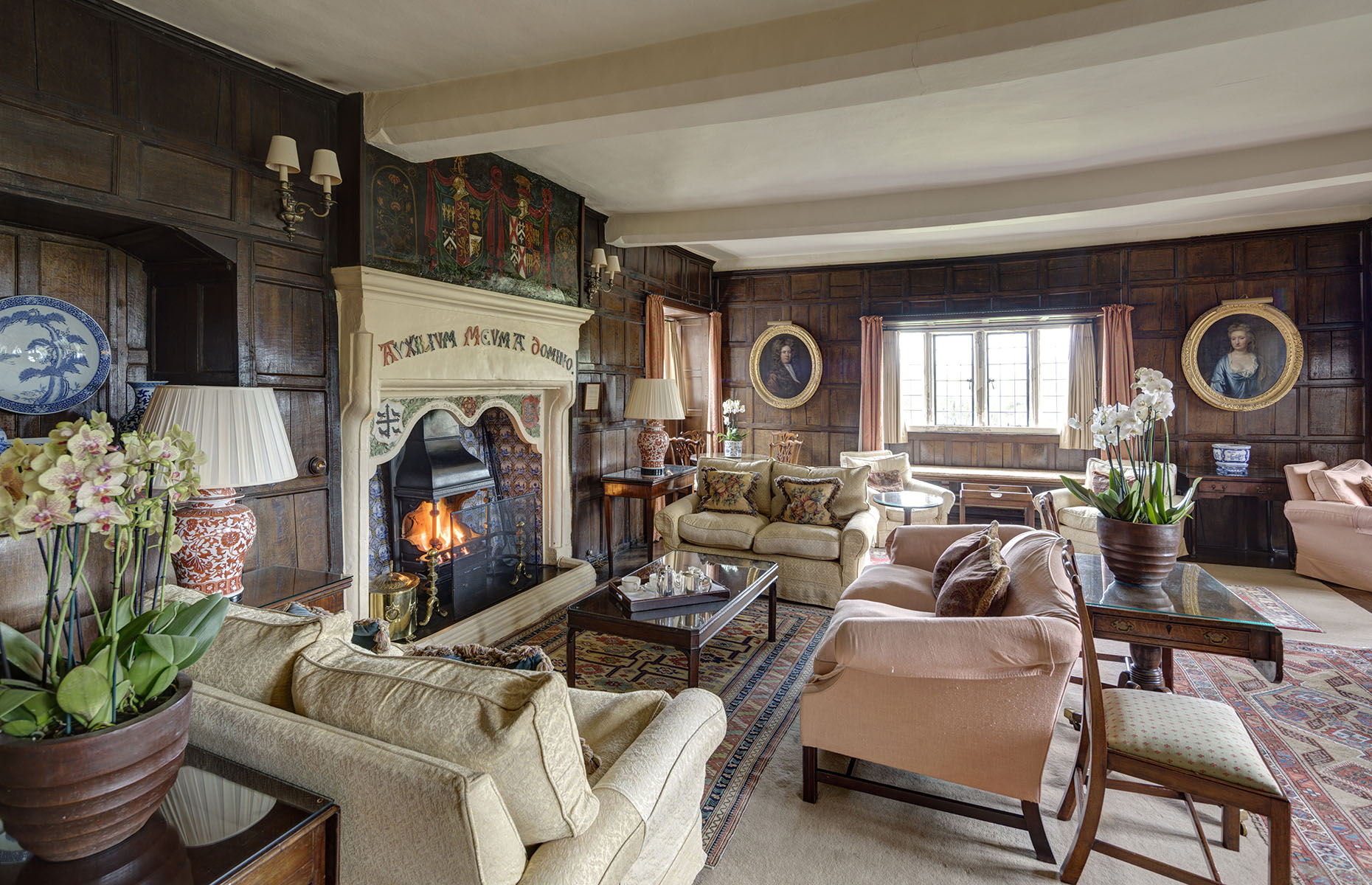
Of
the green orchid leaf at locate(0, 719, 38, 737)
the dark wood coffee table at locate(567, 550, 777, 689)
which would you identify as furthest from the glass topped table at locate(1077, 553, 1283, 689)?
the green orchid leaf at locate(0, 719, 38, 737)

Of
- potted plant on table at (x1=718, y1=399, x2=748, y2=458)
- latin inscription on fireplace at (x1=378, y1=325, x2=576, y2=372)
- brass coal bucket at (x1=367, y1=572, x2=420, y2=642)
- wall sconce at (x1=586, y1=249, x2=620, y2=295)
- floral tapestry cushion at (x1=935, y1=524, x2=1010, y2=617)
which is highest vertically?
wall sconce at (x1=586, y1=249, x2=620, y2=295)

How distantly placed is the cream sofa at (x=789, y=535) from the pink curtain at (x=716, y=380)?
2483mm

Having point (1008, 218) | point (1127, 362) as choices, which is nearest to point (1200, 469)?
point (1127, 362)

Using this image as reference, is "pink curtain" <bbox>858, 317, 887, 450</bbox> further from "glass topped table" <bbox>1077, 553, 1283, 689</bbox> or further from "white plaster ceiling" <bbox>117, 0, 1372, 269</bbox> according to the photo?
"glass topped table" <bbox>1077, 553, 1283, 689</bbox>

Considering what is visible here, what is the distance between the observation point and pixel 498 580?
15.4ft

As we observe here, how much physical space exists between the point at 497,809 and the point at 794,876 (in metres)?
1.26

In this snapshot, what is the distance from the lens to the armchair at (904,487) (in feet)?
19.0

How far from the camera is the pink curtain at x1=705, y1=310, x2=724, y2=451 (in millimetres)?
7707

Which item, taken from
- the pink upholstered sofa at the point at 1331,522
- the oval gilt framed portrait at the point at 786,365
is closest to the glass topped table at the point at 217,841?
the pink upholstered sofa at the point at 1331,522

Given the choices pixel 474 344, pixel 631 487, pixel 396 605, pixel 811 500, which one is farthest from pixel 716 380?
pixel 396 605

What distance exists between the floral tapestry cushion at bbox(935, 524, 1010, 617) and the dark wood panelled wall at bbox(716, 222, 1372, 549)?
492 centimetres

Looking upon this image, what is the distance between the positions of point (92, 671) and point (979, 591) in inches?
93.0

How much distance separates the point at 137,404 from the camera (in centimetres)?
282

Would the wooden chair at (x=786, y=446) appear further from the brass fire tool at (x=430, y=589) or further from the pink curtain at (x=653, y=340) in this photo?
the brass fire tool at (x=430, y=589)
